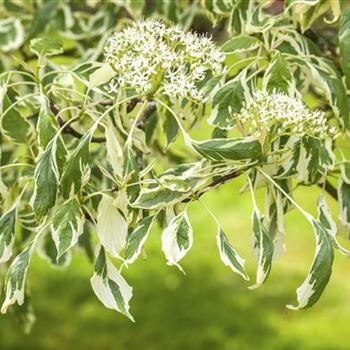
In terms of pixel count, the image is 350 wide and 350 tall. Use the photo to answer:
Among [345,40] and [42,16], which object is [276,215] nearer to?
[345,40]

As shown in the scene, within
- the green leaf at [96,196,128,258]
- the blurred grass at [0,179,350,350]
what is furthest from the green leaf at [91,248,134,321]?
the blurred grass at [0,179,350,350]

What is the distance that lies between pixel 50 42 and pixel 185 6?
0.75m

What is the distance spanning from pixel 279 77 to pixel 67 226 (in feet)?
1.03

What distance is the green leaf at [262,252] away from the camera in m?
0.95

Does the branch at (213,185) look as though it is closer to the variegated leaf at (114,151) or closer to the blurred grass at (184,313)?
the variegated leaf at (114,151)

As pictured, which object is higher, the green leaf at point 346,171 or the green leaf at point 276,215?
the green leaf at point 346,171

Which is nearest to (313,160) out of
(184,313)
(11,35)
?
(11,35)

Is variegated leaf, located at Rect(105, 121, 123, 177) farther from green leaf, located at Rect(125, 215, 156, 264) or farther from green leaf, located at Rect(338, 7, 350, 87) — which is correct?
green leaf, located at Rect(338, 7, 350, 87)

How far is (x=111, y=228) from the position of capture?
973 mm

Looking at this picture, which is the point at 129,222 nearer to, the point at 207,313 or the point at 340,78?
the point at 340,78

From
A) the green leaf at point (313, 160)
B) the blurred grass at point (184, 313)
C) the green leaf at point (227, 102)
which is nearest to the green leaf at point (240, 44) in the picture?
the green leaf at point (227, 102)

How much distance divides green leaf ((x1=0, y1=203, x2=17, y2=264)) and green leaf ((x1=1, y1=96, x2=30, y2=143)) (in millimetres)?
163

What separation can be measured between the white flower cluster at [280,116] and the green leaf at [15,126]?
0.35 metres

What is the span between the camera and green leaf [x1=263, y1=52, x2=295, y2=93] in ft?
3.57
